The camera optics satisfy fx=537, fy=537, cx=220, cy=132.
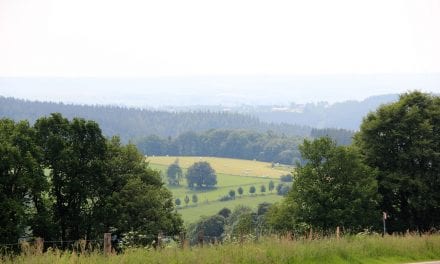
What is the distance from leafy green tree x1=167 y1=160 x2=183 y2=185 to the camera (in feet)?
604

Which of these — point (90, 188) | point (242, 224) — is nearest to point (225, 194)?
point (242, 224)

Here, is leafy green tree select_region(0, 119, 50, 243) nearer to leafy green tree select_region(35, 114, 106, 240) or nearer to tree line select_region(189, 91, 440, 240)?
leafy green tree select_region(35, 114, 106, 240)

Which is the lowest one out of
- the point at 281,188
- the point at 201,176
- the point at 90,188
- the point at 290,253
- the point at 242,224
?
the point at 281,188

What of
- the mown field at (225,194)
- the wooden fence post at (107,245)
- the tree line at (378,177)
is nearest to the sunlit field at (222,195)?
the mown field at (225,194)

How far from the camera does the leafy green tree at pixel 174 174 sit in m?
184

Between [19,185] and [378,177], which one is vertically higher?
[19,185]

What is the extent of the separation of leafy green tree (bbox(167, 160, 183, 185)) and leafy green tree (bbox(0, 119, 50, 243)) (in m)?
144

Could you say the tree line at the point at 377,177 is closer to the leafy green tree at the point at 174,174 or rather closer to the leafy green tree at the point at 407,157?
the leafy green tree at the point at 407,157

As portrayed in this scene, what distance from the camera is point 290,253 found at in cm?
1834

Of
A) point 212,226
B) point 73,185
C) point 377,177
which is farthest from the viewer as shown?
point 212,226

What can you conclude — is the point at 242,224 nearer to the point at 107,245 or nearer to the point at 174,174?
the point at 107,245

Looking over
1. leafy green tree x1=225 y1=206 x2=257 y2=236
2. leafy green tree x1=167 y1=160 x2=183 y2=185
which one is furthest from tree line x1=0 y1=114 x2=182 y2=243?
leafy green tree x1=167 y1=160 x2=183 y2=185

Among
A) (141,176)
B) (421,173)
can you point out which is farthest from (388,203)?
(141,176)

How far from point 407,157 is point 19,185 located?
30610mm
